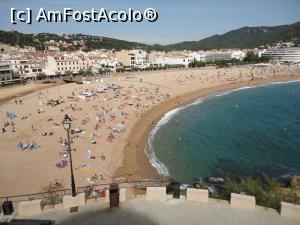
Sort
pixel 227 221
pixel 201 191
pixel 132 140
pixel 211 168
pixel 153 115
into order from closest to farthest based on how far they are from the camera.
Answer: pixel 227 221 → pixel 201 191 → pixel 211 168 → pixel 132 140 → pixel 153 115

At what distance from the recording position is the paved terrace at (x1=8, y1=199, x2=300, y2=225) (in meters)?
7.82

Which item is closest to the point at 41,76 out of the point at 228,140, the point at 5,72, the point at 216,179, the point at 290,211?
the point at 5,72

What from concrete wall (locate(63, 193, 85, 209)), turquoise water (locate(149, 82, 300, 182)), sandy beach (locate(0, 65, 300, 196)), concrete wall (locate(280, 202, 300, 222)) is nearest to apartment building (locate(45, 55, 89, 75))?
sandy beach (locate(0, 65, 300, 196))

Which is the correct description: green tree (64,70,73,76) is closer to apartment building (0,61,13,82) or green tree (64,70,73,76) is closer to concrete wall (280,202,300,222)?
apartment building (0,61,13,82)

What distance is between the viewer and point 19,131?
90.4 ft

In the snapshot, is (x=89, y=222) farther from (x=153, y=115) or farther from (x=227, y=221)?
(x=153, y=115)

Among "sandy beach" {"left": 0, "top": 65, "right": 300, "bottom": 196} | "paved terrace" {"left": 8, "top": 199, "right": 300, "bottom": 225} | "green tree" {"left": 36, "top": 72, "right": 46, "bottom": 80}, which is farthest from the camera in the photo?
"green tree" {"left": 36, "top": 72, "right": 46, "bottom": 80}

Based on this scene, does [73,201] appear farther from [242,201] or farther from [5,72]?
[5,72]

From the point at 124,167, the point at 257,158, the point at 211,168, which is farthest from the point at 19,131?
the point at 257,158

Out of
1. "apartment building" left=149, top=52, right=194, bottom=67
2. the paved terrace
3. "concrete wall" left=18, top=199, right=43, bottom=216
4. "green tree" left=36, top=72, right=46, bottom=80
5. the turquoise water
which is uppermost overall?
"apartment building" left=149, top=52, right=194, bottom=67

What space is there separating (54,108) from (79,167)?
19698 mm

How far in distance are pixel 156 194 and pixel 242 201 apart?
2.47m

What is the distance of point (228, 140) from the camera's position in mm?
27469

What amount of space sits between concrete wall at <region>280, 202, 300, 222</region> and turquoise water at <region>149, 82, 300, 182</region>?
36.2ft
